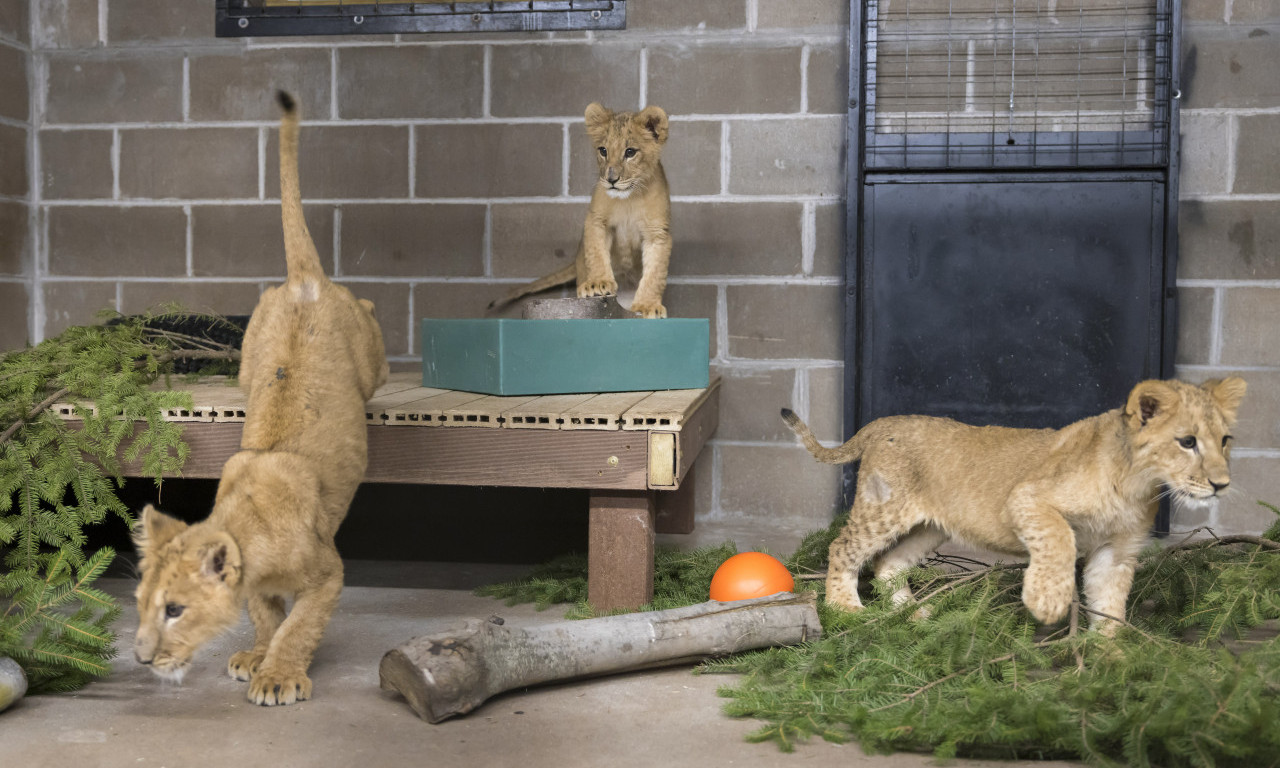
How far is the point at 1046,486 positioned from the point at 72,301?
5051 millimetres

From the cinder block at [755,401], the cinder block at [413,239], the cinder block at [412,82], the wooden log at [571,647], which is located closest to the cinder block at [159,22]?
the cinder block at [412,82]

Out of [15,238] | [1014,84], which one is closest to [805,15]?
[1014,84]

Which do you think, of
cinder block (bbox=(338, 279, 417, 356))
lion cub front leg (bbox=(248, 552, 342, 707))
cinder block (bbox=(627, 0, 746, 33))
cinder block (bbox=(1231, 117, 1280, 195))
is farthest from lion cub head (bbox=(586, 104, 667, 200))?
cinder block (bbox=(1231, 117, 1280, 195))

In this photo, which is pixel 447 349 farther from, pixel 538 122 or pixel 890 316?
pixel 890 316

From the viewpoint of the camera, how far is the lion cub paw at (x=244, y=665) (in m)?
3.15

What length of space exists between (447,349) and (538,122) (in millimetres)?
1685

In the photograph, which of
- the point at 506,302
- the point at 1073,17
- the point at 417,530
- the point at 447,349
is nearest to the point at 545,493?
the point at 417,530

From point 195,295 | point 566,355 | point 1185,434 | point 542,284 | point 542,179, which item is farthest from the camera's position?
point 195,295

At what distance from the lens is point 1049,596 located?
10.0 ft

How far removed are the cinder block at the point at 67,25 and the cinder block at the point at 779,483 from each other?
3.90 meters

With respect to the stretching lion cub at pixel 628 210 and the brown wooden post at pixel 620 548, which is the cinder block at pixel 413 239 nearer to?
the stretching lion cub at pixel 628 210

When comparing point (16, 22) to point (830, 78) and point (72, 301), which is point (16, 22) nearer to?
point (72, 301)

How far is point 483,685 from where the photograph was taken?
112 inches

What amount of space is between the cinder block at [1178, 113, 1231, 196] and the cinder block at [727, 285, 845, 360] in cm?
169
